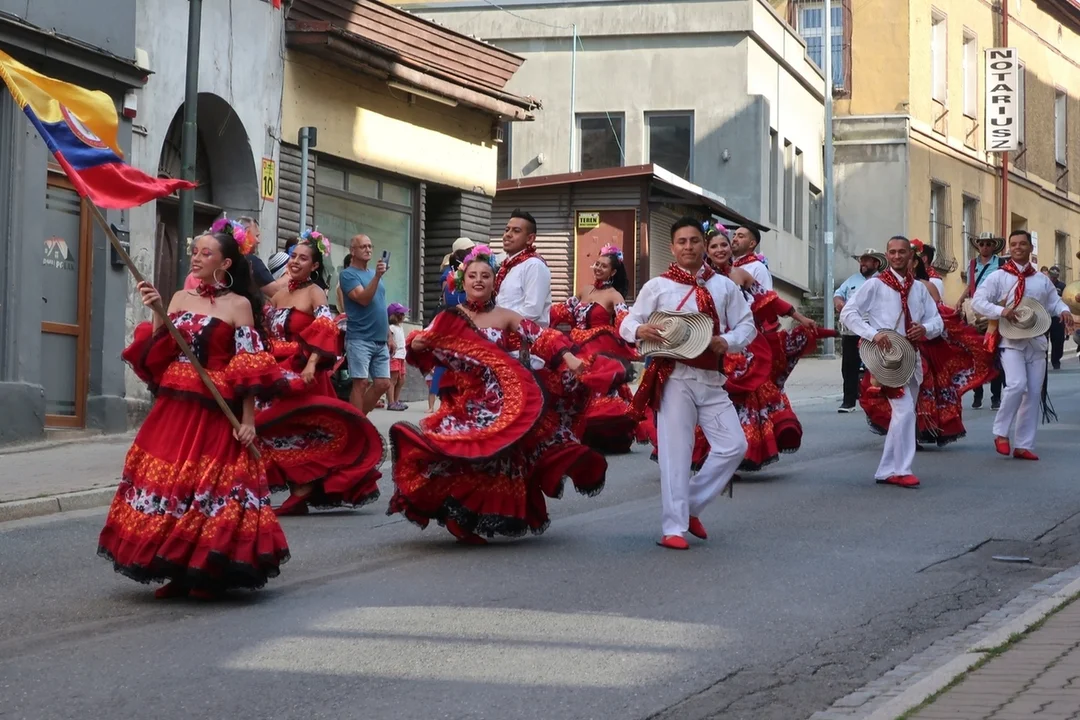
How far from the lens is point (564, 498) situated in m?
12.2

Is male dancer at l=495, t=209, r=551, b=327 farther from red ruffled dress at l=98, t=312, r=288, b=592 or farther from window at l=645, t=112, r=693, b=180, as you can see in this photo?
window at l=645, t=112, r=693, b=180

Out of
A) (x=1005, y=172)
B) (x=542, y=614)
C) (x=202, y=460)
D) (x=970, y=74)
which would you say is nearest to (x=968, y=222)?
(x=1005, y=172)

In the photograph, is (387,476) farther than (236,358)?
Yes

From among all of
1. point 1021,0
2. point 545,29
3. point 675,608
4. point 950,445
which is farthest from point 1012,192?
point 675,608

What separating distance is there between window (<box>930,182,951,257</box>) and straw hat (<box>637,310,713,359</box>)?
34.5 metres

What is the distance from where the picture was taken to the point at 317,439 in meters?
11.0

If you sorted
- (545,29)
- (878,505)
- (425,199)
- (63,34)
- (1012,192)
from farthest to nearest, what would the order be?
(1012,192)
(545,29)
(425,199)
(63,34)
(878,505)

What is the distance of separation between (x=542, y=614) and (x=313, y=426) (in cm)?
361

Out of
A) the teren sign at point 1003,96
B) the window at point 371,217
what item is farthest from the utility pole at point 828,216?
the window at point 371,217

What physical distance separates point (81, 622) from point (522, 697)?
232cm

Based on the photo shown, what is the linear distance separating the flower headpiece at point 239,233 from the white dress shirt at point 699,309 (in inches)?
83.8

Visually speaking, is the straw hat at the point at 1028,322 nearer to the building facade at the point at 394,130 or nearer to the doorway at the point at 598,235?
the building facade at the point at 394,130

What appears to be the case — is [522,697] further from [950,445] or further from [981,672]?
[950,445]

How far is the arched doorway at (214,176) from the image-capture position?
1895 cm
